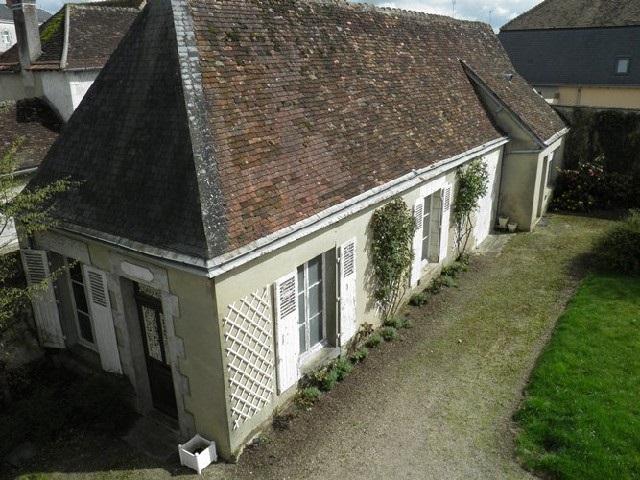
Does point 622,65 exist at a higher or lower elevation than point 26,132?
higher

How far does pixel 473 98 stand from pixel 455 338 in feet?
27.6

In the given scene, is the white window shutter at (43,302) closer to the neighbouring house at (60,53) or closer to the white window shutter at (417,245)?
the white window shutter at (417,245)

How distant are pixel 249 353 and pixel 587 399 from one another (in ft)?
18.8

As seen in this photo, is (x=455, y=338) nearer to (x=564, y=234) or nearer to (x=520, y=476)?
(x=520, y=476)

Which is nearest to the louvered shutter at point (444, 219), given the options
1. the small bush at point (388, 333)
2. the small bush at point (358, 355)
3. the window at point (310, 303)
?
the small bush at point (388, 333)

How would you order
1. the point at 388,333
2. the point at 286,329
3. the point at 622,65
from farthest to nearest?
the point at 622,65, the point at 388,333, the point at 286,329

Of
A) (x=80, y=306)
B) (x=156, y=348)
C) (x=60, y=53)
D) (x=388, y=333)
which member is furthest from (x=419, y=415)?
(x=60, y=53)

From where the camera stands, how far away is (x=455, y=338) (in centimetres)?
1102

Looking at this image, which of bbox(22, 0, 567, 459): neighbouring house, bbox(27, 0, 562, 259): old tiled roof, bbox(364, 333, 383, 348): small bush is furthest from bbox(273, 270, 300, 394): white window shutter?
bbox(364, 333, 383, 348): small bush

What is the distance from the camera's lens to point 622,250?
13797 mm

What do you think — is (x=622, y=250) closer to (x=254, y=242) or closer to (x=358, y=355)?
(x=358, y=355)

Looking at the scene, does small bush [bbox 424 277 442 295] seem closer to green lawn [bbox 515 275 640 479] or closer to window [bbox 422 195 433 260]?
window [bbox 422 195 433 260]

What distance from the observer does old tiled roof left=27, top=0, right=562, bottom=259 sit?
290 inches

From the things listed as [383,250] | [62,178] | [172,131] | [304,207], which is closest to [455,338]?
[383,250]
